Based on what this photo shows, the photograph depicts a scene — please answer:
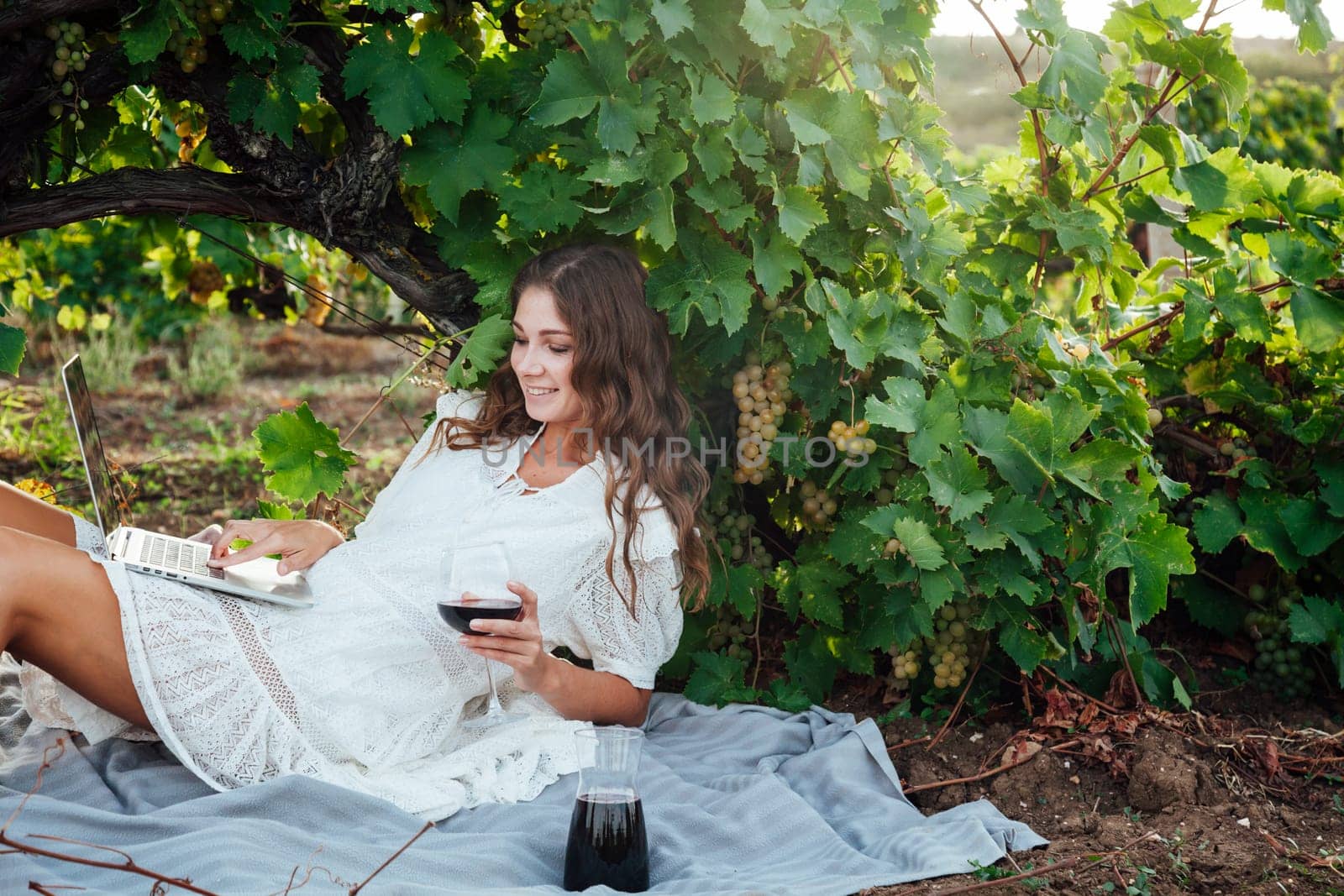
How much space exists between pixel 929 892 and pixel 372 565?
4.06 feet

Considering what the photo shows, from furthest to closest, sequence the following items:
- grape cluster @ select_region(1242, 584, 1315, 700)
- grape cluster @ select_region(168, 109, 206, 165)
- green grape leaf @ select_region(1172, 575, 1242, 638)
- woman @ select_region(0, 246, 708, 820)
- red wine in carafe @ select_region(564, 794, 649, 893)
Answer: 1. grape cluster @ select_region(168, 109, 206, 165)
2. green grape leaf @ select_region(1172, 575, 1242, 638)
3. grape cluster @ select_region(1242, 584, 1315, 700)
4. woman @ select_region(0, 246, 708, 820)
5. red wine in carafe @ select_region(564, 794, 649, 893)

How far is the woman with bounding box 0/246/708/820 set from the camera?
7.28 feet

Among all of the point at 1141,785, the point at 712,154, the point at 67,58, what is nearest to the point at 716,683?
the point at 1141,785

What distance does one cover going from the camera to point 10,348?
257 centimetres

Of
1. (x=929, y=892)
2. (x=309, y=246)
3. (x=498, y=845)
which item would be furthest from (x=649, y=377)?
(x=309, y=246)

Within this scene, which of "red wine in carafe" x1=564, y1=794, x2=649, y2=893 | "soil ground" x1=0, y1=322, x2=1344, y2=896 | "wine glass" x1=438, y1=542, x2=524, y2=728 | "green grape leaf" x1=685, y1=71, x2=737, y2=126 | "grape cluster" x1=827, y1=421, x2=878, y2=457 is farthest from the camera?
"grape cluster" x1=827, y1=421, x2=878, y2=457

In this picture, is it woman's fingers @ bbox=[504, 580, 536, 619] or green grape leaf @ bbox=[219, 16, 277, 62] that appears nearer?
woman's fingers @ bbox=[504, 580, 536, 619]

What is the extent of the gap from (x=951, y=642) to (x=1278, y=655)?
2.88 feet

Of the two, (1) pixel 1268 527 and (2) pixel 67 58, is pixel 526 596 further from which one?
(1) pixel 1268 527

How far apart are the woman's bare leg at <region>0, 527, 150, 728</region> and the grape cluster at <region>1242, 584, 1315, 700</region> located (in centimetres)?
256

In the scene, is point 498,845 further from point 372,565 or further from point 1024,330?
point 1024,330

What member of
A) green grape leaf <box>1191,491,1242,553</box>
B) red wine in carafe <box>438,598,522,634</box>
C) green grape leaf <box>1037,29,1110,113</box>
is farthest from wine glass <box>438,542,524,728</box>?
green grape leaf <box>1191,491,1242,553</box>

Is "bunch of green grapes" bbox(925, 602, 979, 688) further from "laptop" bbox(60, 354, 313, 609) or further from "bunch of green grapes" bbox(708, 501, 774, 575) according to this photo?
"laptop" bbox(60, 354, 313, 609)

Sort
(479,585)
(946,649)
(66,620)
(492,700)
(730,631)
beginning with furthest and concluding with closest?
(730,631), (946,649), (492,700), (66,620), (479,585)
